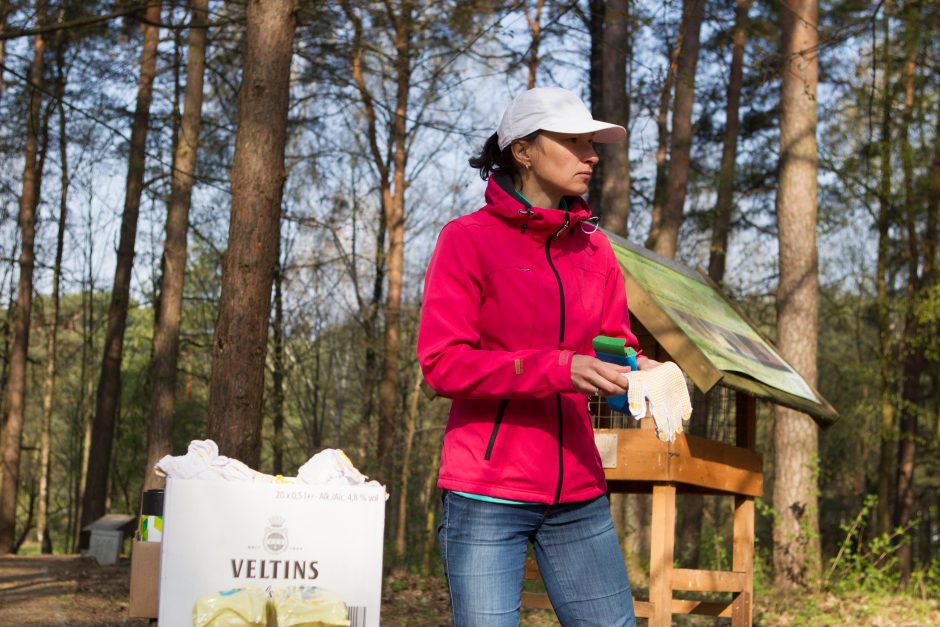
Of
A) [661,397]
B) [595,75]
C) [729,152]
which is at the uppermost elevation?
[595,75]

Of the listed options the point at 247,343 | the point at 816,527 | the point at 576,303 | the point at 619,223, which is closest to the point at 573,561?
the point at 576,303

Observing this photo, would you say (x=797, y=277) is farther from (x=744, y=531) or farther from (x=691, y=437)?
(x=691, y=437)

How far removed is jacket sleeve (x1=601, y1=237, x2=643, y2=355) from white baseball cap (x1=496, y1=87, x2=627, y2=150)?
37 cm

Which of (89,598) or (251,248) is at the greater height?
(251,248)

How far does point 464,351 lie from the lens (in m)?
2.59

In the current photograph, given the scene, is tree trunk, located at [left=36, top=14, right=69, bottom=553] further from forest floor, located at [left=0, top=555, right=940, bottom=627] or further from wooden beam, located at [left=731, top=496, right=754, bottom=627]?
wooden beam, located at [left=731, top=496, right=754, bottom=627]

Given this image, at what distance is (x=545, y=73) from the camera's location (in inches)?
703

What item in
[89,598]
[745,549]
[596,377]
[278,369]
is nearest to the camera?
[596,377]

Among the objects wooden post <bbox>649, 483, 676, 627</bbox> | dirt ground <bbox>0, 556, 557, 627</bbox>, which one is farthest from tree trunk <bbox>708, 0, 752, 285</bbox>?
wooden post <bbox>649, 483, 676, 627</bbox>

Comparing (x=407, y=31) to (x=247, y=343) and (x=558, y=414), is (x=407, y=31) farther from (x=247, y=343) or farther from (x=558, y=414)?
(x=558, y=414)

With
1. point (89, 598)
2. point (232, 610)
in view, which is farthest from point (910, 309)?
point (232, 610)

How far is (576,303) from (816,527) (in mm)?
8511

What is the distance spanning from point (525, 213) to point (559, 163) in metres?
0.18

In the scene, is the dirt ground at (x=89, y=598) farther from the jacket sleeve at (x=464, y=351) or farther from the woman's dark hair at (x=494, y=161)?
the jacket sleeve at (x=464, y=351)
